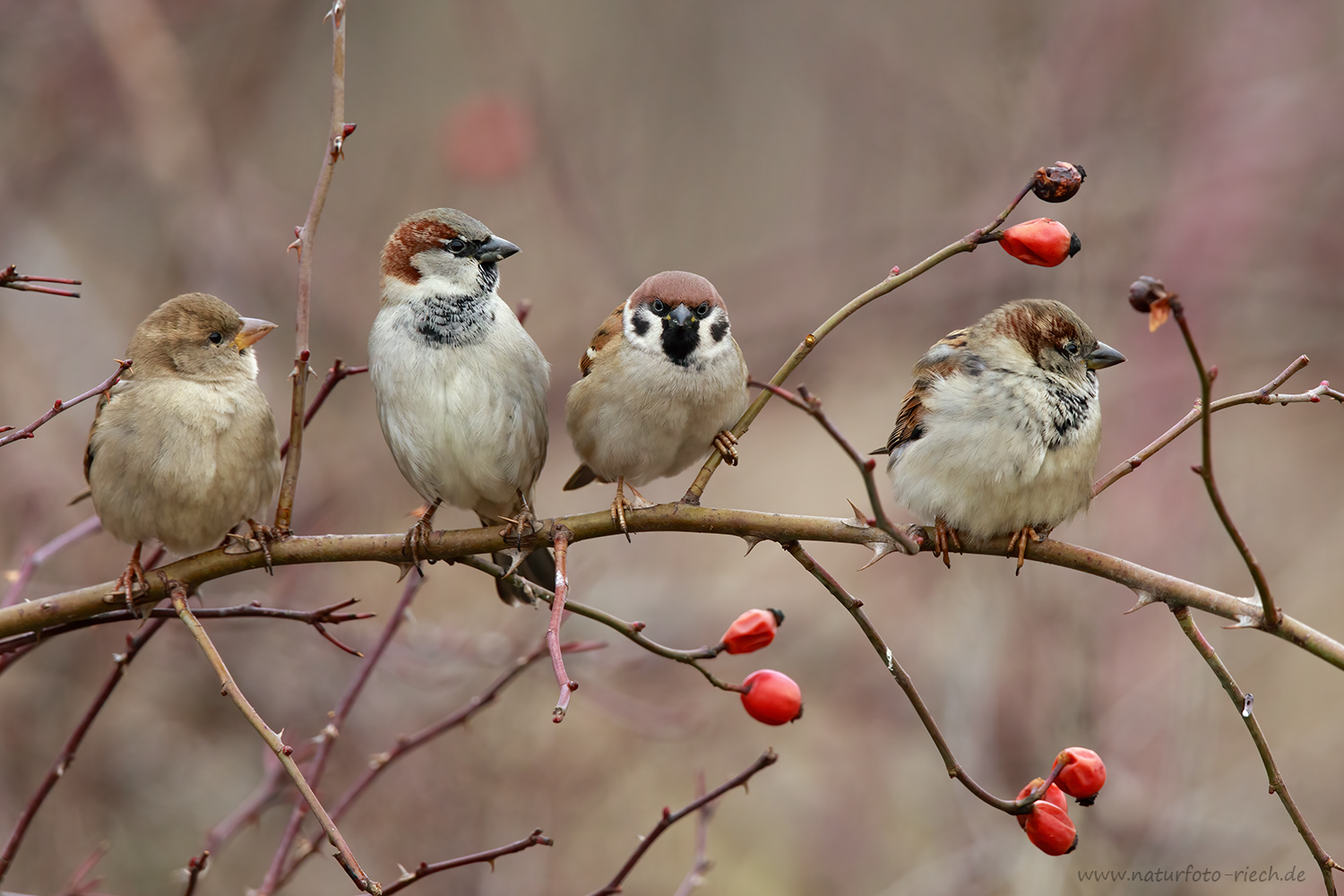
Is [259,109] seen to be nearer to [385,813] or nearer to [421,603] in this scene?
[421,603]

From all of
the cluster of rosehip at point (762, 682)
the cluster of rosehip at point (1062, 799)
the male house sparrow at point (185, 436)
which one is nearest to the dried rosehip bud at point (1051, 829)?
the cluster of rosehip at point (1062, 799)

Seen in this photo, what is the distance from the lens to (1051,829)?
2.23 m

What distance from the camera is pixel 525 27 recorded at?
7590 mm

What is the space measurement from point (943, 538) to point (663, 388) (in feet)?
3.31

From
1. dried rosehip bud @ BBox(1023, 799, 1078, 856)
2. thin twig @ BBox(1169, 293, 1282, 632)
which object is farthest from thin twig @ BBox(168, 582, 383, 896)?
thin twig @ BBox(1169, 293, 1282, 632)

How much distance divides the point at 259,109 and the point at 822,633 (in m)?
4.30

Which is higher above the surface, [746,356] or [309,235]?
[309,235]

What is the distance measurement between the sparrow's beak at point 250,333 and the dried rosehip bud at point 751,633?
5.16ft

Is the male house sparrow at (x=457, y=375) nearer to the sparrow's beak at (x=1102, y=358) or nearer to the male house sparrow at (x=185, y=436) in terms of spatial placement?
the male house sparrow at (x=185, y=436)

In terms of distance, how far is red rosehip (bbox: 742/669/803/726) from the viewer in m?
2.44

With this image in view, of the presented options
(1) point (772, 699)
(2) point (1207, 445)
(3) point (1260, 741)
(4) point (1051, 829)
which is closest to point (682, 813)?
(1) point (772, 699)

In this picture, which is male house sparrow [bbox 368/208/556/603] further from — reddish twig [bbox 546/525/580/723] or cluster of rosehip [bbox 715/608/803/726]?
cluster of rosehip [bbox 715/608/803/726]

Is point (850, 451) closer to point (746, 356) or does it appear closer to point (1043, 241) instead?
point (1043, 241)

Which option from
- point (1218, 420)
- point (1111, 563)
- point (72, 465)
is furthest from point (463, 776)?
point (1218, 420)
